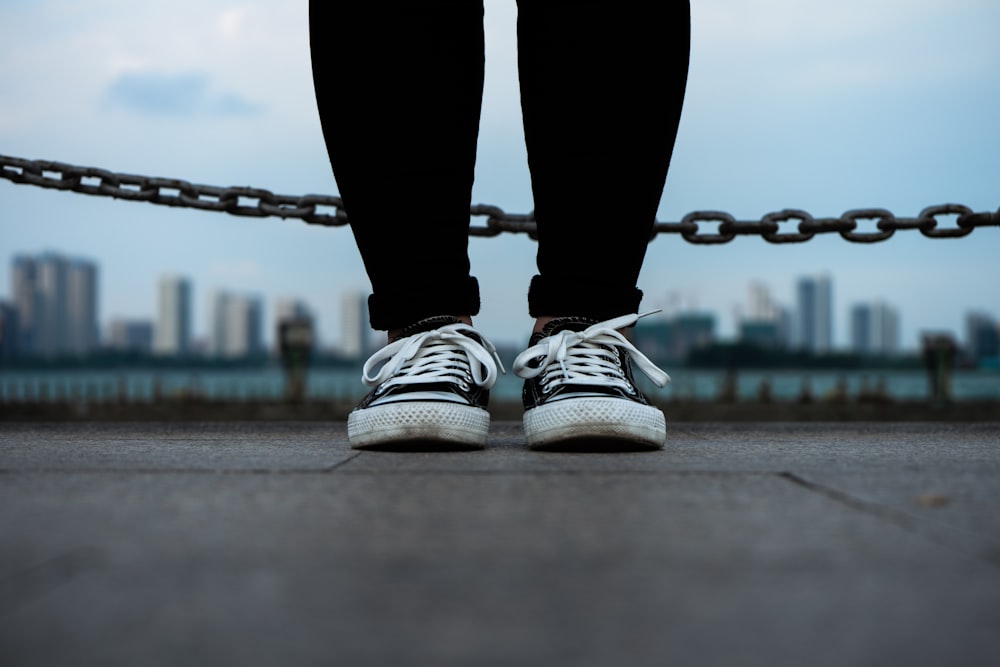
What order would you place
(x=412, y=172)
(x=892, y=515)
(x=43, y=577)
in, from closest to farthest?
(x=43, y=577) < (x=892, y=515) < (x=412, y=172)

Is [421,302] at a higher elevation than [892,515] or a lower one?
higher

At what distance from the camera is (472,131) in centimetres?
160

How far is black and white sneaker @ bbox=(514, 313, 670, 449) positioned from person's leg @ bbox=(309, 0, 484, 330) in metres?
0.18

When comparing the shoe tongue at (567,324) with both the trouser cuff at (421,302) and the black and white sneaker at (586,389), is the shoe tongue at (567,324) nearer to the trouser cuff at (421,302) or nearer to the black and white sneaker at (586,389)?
the black and white sneaker at (586,389)

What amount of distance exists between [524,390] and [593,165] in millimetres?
405

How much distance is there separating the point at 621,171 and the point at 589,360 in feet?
1.06

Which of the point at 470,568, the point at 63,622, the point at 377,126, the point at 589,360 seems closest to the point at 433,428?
the point at 589,360

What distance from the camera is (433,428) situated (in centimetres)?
150

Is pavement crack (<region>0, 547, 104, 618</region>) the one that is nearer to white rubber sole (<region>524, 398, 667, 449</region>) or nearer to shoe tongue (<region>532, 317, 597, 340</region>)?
white rubber sole (<region>524, 398, 667, 449</region>)

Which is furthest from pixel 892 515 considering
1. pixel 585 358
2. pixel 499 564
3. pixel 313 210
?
pixel 313 210

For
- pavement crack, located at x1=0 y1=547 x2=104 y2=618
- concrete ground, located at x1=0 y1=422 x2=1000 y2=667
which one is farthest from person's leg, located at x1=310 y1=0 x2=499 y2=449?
pavement crack, located at x1=0 y1=547 x2=104 y2=618

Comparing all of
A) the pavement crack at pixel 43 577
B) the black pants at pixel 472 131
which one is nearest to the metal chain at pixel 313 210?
the black pants at pixel 472 131

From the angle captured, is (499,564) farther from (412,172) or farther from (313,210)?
(313,210)

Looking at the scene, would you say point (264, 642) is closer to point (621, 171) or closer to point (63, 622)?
point (63, 622)
